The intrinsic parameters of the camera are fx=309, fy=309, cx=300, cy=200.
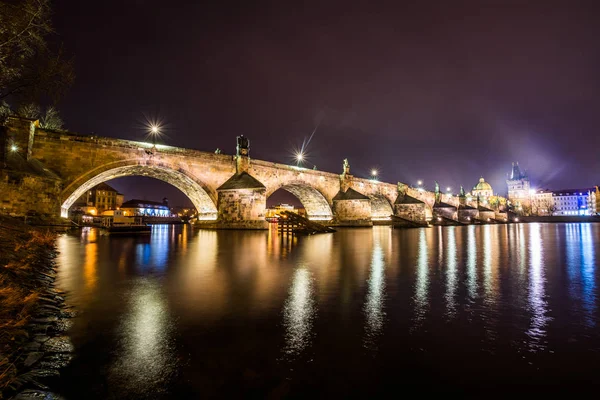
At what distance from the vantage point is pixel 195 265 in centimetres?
949

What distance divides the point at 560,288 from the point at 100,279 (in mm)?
10132

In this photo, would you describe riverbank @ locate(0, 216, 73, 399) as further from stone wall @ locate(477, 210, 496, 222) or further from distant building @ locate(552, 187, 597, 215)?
distant building @ locate(552, 187, 597, 215)

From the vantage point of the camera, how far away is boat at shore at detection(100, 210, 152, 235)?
75.9 ft

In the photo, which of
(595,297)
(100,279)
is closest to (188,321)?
(100,279)

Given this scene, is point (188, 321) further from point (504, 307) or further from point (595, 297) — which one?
point (595, 297)

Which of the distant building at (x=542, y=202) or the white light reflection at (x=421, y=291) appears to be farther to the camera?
the distant building at (x=542, y=202)

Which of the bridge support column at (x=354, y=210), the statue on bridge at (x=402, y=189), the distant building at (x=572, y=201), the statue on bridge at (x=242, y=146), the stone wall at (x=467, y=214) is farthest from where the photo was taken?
the distant building at (x=572, y=201)

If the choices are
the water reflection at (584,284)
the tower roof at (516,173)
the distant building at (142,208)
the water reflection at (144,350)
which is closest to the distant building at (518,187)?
the tower roof at (516,173)

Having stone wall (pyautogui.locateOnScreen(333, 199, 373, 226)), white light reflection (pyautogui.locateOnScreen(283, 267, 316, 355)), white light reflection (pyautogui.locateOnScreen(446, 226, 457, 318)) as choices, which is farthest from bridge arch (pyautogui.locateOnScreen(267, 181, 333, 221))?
white light reflection (pyautogui.locateOnScreen(283, 267, 316, 355))

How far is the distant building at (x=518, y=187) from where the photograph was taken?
5699 inches

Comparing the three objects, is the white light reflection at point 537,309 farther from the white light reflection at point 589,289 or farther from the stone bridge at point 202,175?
the stone bridge at point 202,175

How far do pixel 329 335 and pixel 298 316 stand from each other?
0.86 m

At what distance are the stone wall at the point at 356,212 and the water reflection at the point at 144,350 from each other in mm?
37338

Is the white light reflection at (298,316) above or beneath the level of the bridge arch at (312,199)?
beneath
